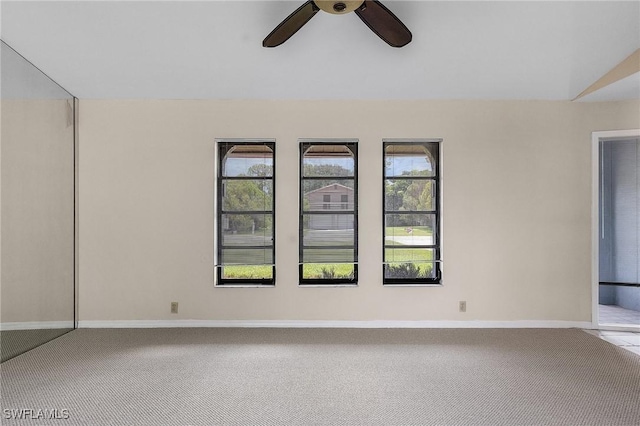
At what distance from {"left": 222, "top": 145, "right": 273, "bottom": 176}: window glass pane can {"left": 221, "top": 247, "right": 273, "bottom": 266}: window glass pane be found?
84 centimetres

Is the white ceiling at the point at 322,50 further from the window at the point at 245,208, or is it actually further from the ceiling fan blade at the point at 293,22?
the window at the point at 245,208

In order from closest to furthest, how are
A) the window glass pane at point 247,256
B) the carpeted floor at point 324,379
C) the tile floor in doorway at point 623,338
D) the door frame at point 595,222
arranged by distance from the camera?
the carpeted floor at point 324,379 → the tile floor in doorway at point 623,338 → the door frame at point 595,222 → the window glass pane at point 247,256

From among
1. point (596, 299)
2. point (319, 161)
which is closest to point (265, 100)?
point (319, 161)

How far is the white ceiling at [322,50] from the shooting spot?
256 centimetres

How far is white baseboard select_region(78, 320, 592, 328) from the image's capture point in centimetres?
365

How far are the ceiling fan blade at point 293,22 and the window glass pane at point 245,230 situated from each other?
1865 mm

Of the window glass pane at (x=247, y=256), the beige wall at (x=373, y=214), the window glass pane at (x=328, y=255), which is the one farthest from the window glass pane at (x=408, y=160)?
the window glass pane at (x=247, y=256)

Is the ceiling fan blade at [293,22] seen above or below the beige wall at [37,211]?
above

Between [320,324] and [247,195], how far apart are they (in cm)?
160

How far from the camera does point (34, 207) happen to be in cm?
304

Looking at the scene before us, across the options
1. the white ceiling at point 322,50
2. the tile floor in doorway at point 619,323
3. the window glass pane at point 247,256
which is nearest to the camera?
the white ceiling at point 322,50

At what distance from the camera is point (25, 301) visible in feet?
9.52

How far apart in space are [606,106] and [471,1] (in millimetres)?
2297

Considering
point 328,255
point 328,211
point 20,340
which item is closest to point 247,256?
Result: point 328,255
